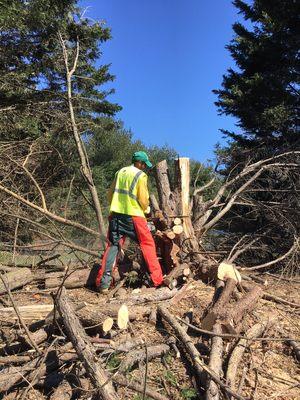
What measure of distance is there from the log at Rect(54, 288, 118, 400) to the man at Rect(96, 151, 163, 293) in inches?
62.8

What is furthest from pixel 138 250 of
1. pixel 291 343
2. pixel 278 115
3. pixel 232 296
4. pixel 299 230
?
pixel 278 115

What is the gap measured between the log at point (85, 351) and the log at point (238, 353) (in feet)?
2.93

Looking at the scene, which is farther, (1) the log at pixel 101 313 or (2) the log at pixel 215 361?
(1) the log at pixel 101 313

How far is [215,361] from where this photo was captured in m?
3.31

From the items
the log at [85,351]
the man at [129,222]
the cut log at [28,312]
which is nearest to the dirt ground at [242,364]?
the log at [85,351]

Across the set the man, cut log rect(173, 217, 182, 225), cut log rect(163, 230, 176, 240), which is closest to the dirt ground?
the man

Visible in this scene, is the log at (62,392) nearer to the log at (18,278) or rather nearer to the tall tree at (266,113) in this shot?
the log at (18,278)

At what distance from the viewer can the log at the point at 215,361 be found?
9.67 ft

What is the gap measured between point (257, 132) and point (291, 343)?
670cm

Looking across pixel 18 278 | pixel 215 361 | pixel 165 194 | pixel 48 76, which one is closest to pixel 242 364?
pixel 215 361

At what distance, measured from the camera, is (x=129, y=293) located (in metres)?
4.97

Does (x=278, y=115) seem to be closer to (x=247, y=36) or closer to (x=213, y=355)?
(x=247, y=36)

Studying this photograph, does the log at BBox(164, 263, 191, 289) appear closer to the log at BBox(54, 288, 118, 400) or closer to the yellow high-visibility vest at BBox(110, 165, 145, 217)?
the yellow high-visibility vest at BBox(110, 165, 145, 217)

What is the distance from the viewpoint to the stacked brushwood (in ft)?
10.3
